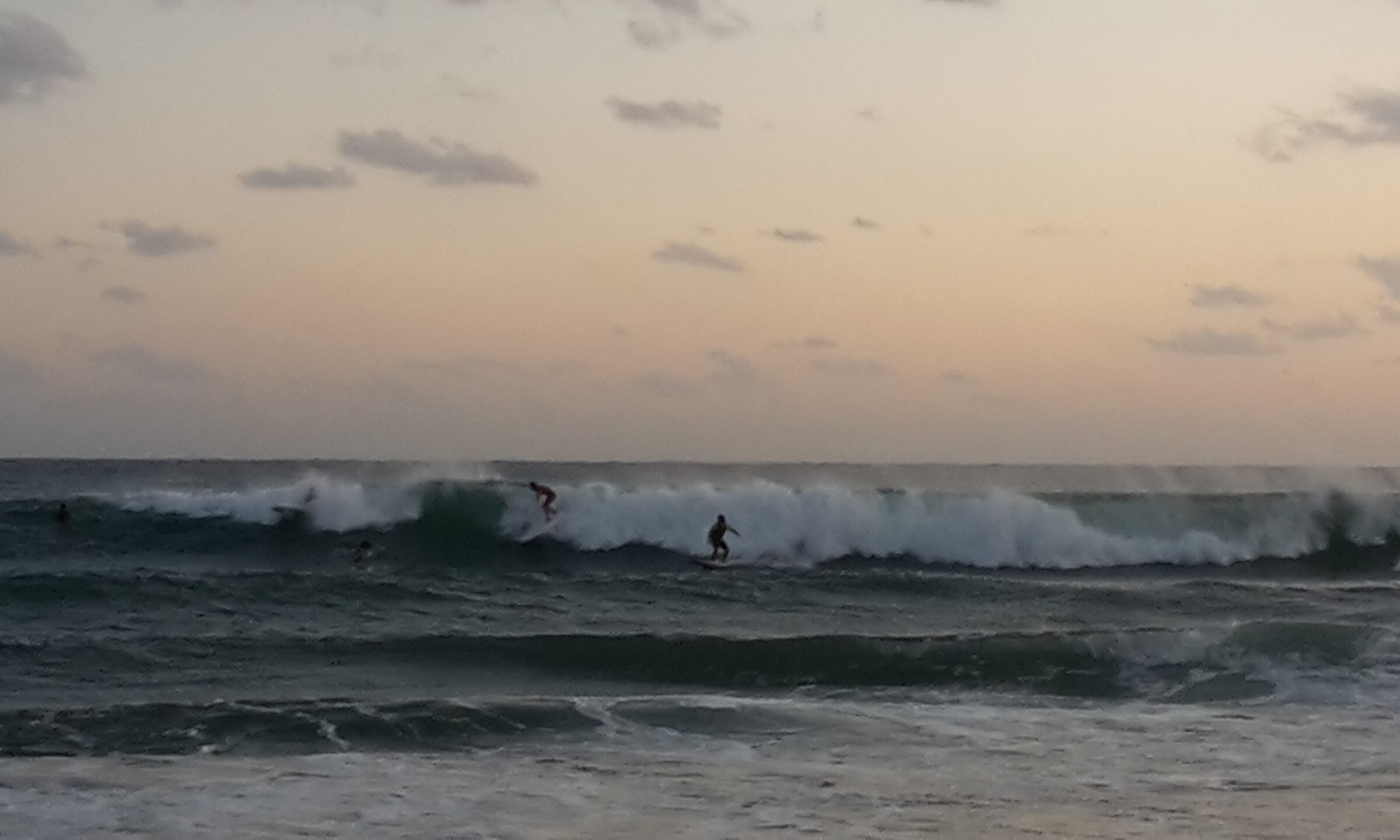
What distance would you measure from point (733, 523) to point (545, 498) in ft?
13.3

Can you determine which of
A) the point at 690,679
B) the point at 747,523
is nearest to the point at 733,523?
the point at 747,523

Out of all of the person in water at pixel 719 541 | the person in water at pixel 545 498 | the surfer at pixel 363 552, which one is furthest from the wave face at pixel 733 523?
the person in water at pixel 719 541

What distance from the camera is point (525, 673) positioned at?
55.7ft

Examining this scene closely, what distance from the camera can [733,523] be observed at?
107 feet

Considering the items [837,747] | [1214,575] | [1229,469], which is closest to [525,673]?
[837,747]

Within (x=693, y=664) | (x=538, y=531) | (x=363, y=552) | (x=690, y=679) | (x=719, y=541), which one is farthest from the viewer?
(x=538, y=531)

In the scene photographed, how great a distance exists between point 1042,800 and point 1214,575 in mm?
22022

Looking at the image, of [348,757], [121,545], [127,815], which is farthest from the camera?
[121,545]

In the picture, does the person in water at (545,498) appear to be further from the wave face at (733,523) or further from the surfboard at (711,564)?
the surfboard at (711,564)

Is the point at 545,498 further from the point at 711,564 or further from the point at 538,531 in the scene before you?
the point at 711,564

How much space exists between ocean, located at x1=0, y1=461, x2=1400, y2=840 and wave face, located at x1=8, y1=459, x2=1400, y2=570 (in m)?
0.10

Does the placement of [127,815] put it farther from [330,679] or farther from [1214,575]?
[1214,575]

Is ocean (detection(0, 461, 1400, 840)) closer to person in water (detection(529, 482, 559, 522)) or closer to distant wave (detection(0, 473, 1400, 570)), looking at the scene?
distant wave (detection(0, 473, 1400, 570))

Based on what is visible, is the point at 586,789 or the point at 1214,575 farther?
the point at 1214,575
